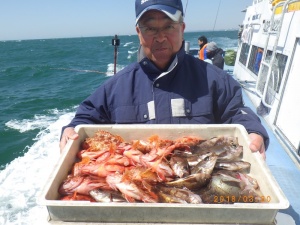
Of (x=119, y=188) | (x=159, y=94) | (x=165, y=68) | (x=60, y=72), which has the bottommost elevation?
(x=60, y=72)

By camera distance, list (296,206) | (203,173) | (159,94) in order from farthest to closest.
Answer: (296,206) < (159,94) < (203,173)

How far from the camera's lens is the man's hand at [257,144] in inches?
83.9

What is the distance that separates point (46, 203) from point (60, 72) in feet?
123

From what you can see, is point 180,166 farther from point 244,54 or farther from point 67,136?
point 244,54

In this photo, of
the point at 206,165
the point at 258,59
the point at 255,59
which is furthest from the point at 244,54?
the point at 206,165

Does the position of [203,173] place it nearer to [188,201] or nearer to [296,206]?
[188,201]

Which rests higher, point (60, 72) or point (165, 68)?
point (165, 68)

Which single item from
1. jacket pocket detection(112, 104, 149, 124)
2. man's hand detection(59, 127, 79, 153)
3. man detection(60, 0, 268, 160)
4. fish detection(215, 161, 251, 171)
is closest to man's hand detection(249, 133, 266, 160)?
fish detection(215, 161, 251, 171)

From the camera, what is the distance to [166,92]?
2.75 metres

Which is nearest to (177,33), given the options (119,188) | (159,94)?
(159,94)

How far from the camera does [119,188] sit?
6.30 feet

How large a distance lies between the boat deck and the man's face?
2.29m

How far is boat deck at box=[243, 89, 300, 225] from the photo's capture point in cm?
327

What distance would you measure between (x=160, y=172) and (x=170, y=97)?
0.92 m
